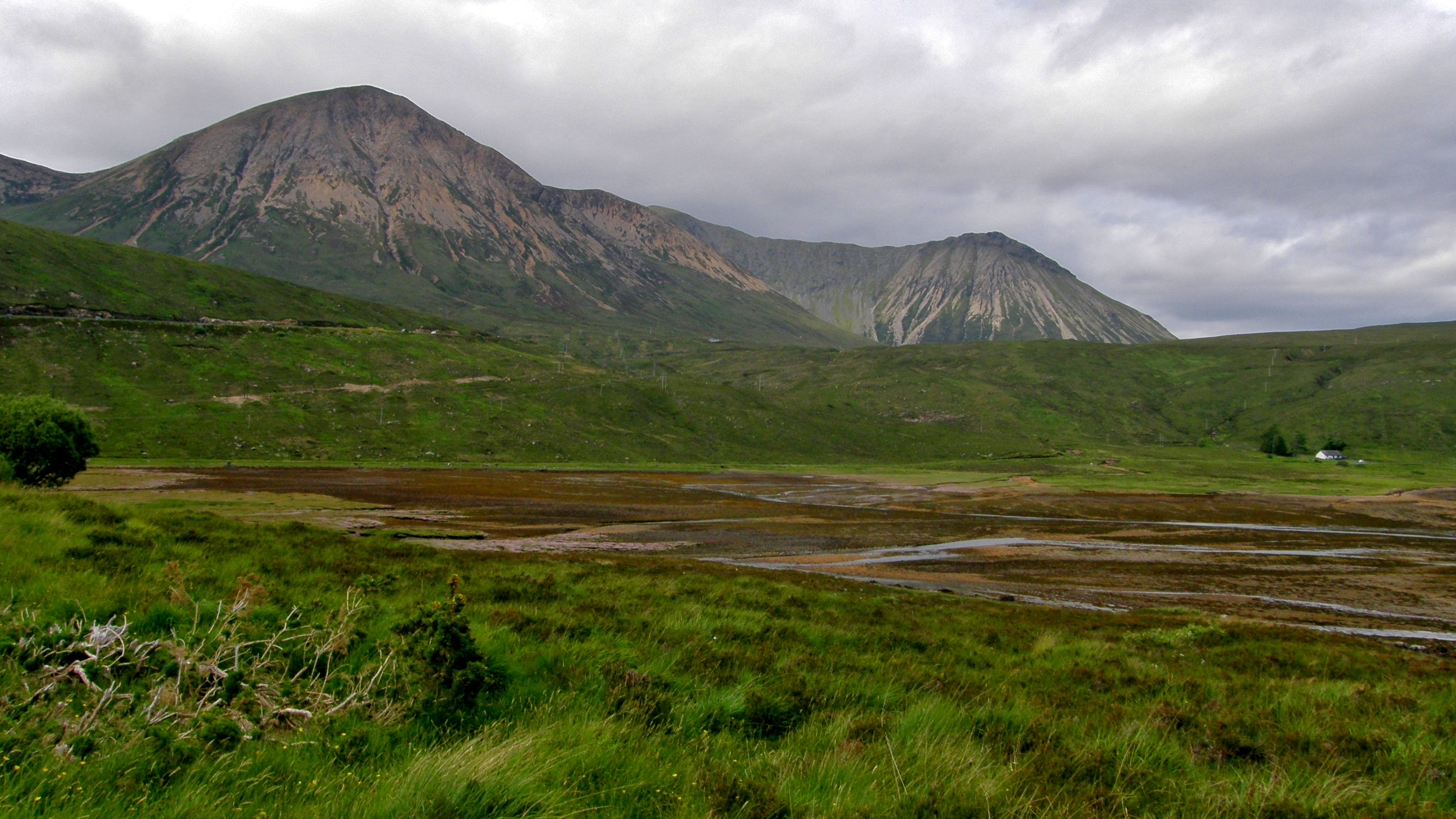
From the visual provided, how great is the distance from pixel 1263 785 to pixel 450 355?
177m

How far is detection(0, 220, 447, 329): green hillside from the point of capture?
145m

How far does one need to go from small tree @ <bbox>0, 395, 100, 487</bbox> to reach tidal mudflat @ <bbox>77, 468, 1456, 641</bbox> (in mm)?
5813

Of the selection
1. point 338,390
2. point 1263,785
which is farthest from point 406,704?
point 338,390

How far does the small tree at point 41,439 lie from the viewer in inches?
1526

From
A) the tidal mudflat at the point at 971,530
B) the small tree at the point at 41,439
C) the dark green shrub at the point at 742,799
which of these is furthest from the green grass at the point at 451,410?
the dark green shrub at the point at 742,799

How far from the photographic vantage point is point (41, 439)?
40.1 meters

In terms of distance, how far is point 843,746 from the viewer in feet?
18.6

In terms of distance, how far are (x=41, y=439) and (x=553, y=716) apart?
5070cm

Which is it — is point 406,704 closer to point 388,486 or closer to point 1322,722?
point 1322,722

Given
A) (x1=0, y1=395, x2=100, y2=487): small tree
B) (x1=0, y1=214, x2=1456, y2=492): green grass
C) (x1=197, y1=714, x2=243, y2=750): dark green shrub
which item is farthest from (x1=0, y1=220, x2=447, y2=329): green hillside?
(x1=197, y1=714, x2=243, y2=750): dark green shrub

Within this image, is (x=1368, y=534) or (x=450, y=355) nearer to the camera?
(x=1368, y=534)

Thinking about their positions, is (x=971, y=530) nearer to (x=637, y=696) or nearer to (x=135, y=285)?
(x=637, y=696)

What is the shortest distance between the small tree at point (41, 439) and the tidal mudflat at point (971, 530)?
5813 mm

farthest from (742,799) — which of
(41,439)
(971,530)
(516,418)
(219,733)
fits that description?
(516,418)
